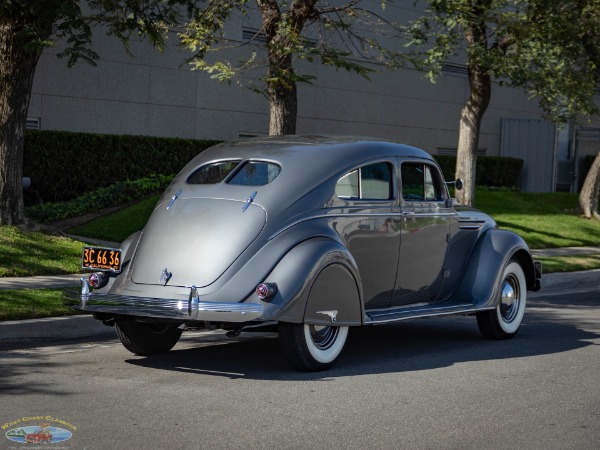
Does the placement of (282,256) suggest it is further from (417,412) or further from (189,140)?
(189,140)

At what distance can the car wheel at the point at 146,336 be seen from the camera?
30.5 ft

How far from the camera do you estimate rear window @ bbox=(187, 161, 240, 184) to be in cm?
946

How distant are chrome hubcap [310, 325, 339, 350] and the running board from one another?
33 cm

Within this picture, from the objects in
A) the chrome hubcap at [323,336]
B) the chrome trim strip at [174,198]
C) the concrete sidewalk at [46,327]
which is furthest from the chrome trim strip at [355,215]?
the concrete sidewalk at [46,327]

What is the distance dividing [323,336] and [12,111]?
8.46 metres

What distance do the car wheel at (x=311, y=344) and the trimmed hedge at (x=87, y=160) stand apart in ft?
45.0

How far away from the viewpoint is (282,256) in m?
8.46

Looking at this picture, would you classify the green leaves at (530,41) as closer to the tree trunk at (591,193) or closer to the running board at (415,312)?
the tree trunk at (591,193)

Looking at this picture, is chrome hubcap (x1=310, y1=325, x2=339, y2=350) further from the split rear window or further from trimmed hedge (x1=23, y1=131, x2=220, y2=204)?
trimmed hedge (x1=23, y1=131, x2=220, y2=204)

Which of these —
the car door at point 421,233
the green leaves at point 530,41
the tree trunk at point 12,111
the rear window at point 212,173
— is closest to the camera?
the rear window at point 212,173

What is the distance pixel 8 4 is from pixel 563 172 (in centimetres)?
2824

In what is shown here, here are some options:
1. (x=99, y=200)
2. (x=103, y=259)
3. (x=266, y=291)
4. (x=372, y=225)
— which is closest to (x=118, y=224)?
(x=99, y=200)

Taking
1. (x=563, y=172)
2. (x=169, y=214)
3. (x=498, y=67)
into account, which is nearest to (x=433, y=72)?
(x=498, y=67)

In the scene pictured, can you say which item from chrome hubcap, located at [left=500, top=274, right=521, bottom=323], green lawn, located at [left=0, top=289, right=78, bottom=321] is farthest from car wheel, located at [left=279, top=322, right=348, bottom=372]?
green lawn, located at [left=0, top=289, right=78, bottom=321]
